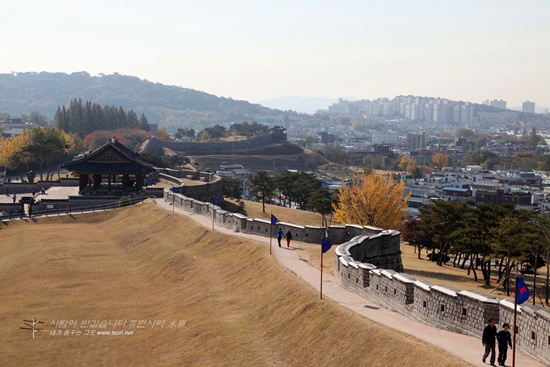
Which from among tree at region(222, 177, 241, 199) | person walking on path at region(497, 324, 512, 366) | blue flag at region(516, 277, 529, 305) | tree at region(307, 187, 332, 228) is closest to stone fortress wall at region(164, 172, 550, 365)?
blue flag at region(516, 277, 529, 305)

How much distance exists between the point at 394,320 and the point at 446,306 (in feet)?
6.51

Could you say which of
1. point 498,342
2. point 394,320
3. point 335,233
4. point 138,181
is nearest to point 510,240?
point 335,233

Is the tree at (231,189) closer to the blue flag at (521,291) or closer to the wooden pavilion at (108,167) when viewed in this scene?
the wooden pavilion at (108,167)

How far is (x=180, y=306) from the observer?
33.3 m

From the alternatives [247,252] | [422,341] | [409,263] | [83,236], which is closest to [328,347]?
[422,341]

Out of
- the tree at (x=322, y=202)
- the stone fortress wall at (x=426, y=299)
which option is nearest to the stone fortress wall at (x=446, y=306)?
the stone fortress wall at (x=426, y=299)

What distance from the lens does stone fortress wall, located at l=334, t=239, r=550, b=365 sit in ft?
65.9

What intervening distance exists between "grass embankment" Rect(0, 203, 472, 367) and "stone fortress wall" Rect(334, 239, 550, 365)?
203 cm

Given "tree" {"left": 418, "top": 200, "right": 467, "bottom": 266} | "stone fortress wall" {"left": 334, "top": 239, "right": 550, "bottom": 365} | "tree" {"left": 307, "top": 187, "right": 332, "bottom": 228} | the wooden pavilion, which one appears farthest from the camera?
the wooden pavilion

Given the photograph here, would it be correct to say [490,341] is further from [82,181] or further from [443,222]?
[82,181]

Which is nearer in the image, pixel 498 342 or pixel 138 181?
pixel 498 342

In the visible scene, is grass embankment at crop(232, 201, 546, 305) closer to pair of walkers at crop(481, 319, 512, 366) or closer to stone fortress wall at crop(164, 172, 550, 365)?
stone fortress wall at crop(164, 172, 550, 365)

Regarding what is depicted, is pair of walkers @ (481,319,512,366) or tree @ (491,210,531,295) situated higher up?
pair of walkers @ (481,319,512,366)

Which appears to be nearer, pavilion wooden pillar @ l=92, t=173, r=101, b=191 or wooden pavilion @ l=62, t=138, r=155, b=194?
wooden pavilion @ l=62, t=138, r=155, b=194
